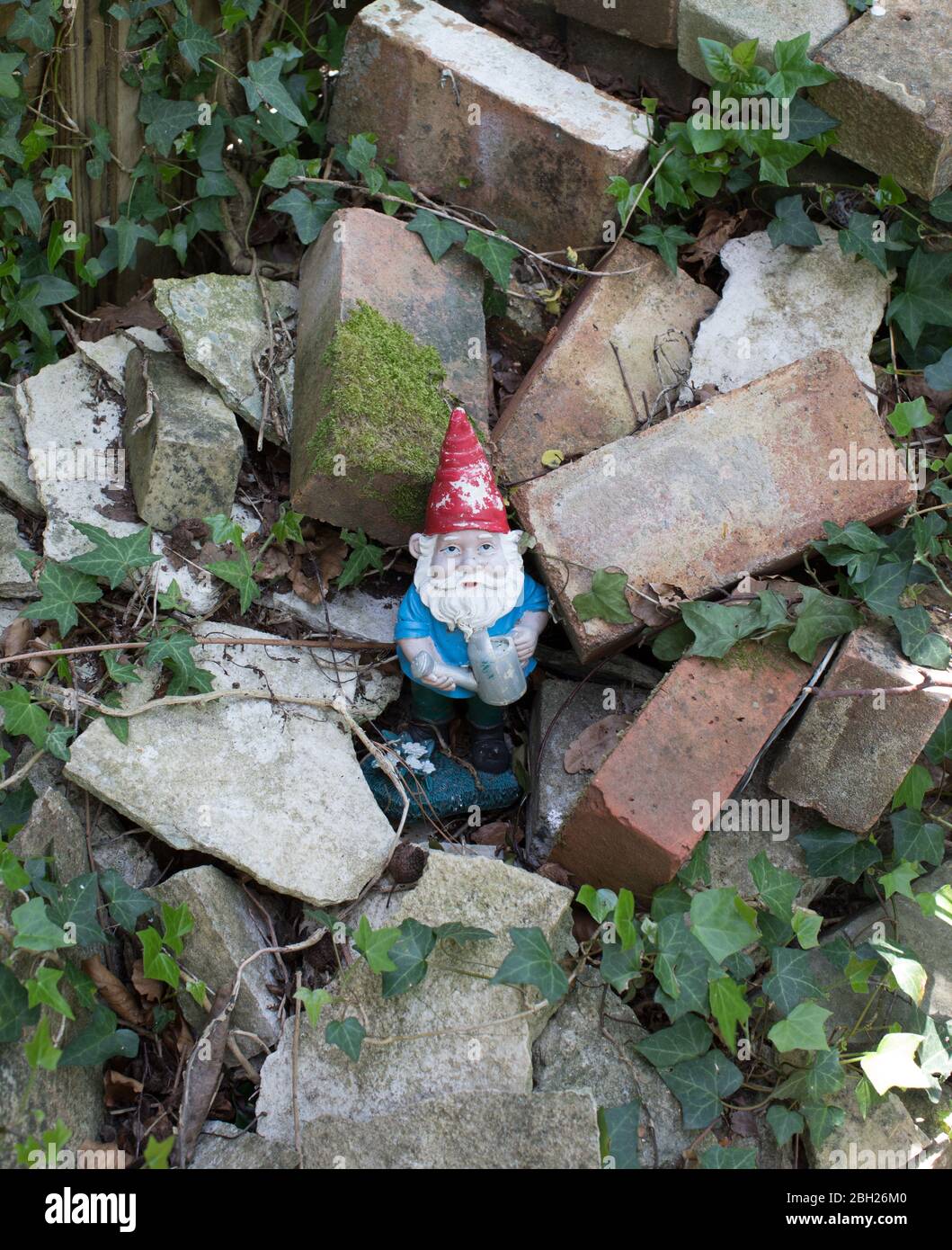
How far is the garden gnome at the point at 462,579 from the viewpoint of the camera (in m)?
3.72

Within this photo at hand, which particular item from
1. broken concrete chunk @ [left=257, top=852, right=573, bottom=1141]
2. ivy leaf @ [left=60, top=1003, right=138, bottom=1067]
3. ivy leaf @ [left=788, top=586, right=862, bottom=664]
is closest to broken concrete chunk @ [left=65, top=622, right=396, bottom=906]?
broken concrete chunk @ [left=257, top=852, right=573, bottom=1141]

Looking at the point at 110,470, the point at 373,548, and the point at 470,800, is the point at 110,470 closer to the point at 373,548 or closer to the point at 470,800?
the point at 373,548

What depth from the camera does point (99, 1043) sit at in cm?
323

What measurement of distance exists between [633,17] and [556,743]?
2667mm

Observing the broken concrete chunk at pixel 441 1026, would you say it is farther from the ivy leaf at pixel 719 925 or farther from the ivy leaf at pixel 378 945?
the ivy leaf at pixel 719 925

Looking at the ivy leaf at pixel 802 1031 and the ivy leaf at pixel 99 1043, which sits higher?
the ivy leaf at pixel 802 1031

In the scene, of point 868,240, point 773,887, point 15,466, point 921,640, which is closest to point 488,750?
point 773,887

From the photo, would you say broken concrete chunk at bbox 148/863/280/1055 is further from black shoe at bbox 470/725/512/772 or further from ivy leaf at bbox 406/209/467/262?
ivy leaf at bbox 406/209/467/262

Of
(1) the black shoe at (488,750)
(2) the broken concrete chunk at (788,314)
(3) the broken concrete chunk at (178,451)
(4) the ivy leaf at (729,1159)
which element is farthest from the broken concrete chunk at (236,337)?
(4) the ivy leaf at (729,1159)

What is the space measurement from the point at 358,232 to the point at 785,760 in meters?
2.27

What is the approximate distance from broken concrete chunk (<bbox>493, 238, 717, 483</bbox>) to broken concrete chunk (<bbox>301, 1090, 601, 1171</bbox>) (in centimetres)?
197

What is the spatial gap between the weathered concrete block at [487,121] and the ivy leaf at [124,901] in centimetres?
264

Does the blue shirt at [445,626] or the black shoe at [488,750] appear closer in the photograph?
the blue shirt at [445,626]

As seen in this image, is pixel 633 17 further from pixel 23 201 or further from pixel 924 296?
pixel 23 201
